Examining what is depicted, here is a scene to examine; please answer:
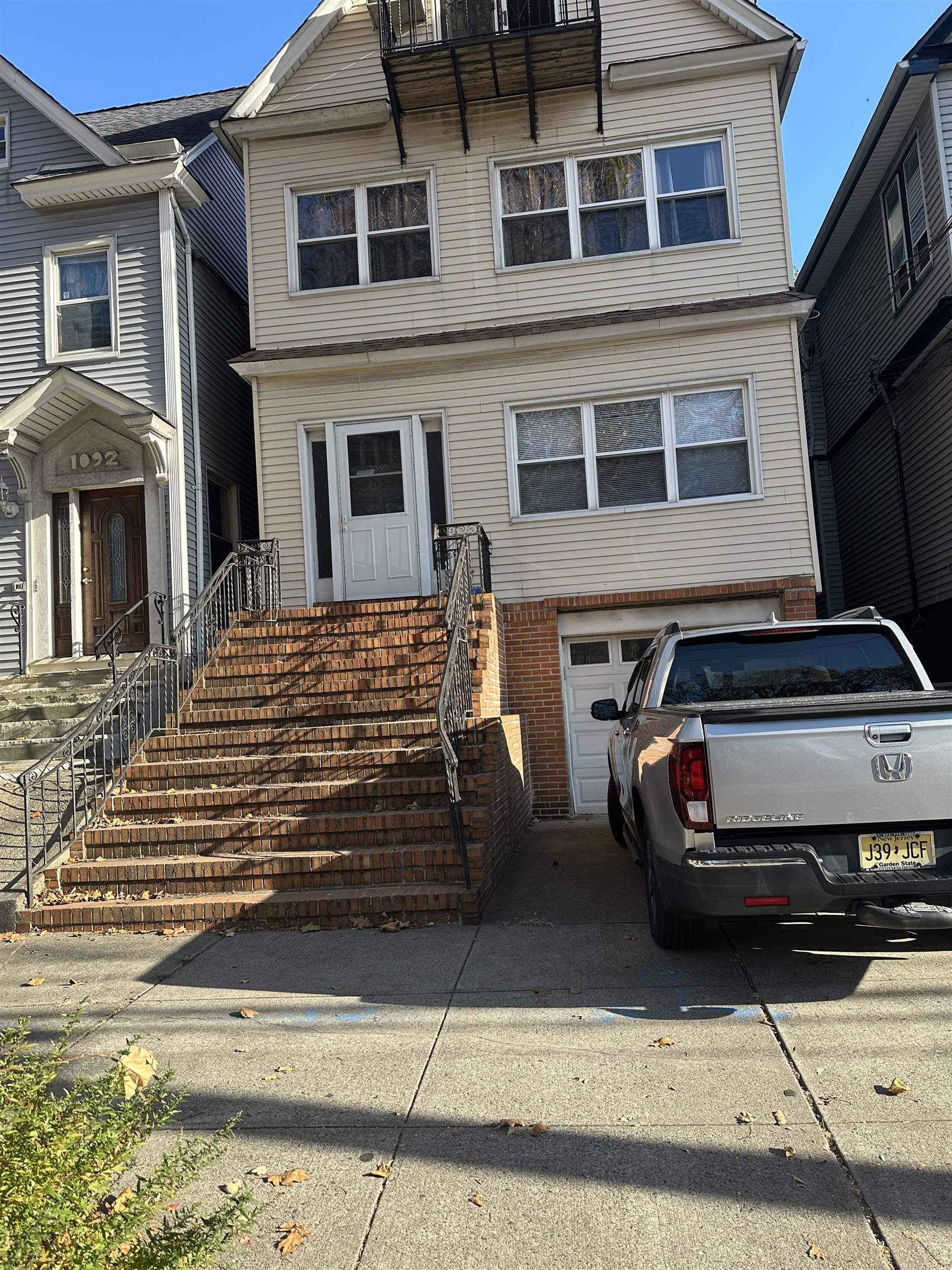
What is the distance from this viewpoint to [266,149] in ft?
43.4

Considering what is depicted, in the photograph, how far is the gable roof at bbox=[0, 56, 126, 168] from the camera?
13227 millimetres

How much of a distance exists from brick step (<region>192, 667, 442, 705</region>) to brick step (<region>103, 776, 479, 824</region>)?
5.24 ft

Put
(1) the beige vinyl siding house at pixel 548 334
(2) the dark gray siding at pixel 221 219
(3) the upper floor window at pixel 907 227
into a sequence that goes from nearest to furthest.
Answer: (1) the beige vinyl siding house at pixel 548 334 < (3) the upper floor window at pixel 907 227 < (2) the dark gray siding at pixel 221 219

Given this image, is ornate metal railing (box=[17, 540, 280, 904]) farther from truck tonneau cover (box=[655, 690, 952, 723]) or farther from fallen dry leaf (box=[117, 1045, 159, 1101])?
truck tonneau cover (box=[655, 690, 952, 723])

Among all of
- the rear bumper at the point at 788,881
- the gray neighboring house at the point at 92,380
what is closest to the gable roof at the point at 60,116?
the gray neighboring house at the point at 92,380

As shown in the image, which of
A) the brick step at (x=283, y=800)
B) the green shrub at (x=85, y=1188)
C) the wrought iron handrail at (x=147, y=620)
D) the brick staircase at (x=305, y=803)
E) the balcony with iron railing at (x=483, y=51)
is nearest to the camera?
the green shrub at (x=85, y=1188)

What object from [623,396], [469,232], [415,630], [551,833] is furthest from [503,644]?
[469,232]

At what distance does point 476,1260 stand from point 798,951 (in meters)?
3.29

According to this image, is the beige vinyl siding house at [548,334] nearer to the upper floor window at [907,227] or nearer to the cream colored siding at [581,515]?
the cream colored siding at [581,515]

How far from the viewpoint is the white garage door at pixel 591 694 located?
12.1 m

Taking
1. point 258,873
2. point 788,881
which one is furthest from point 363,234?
point 788,881

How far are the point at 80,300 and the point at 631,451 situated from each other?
7.86 m

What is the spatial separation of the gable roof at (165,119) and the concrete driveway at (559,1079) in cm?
1330

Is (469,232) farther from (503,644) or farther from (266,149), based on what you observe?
(503,644)
